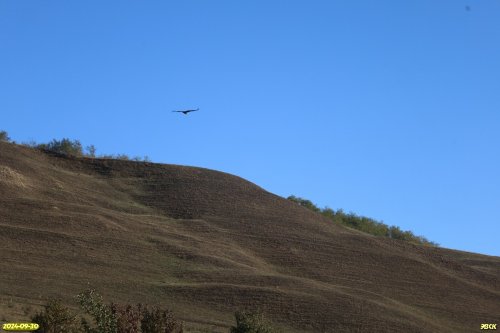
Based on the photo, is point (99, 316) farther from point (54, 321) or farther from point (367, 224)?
point (367, 224)

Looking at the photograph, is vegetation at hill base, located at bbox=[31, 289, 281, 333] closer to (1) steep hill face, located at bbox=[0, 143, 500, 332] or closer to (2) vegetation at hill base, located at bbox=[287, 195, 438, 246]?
(1) steep hill face, located at bbox=[0, 143, 500, 332]

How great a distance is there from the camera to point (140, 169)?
292 ft

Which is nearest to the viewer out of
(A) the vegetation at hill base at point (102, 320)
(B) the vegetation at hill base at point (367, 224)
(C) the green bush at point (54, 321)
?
(A) the vegetation at hill base at point (102, 320)

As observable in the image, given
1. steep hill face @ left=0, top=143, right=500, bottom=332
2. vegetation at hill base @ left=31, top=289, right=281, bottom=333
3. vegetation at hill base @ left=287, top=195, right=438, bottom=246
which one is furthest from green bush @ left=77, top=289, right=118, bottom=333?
vegetation at hill base @ left=287, top=195, right=438, bottom=246

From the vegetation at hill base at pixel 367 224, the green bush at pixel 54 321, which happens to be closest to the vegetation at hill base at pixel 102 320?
the green bush at pixel 54 321

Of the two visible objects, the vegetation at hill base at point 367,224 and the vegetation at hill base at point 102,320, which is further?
the vegetation at hill base at point 367,224

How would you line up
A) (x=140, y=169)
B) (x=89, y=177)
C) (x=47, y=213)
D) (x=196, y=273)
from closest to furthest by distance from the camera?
(x=196, y=273) < (x=47, y=213) < (x=89, y=177) < (x=140, y=169)

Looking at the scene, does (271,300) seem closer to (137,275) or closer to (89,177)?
(137,275)

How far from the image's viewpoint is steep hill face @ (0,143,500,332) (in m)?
49.2

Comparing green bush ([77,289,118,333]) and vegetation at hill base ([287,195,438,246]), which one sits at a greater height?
vegetation at hill base ([287,195,438,246])

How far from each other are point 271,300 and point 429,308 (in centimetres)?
1309

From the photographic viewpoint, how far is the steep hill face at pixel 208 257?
49.2 meters

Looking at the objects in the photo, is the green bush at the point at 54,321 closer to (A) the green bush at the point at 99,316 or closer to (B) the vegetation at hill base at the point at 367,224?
(A) the green bush at the point at 99,316

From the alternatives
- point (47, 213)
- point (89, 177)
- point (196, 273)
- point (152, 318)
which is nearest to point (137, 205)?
point (89, 177)
